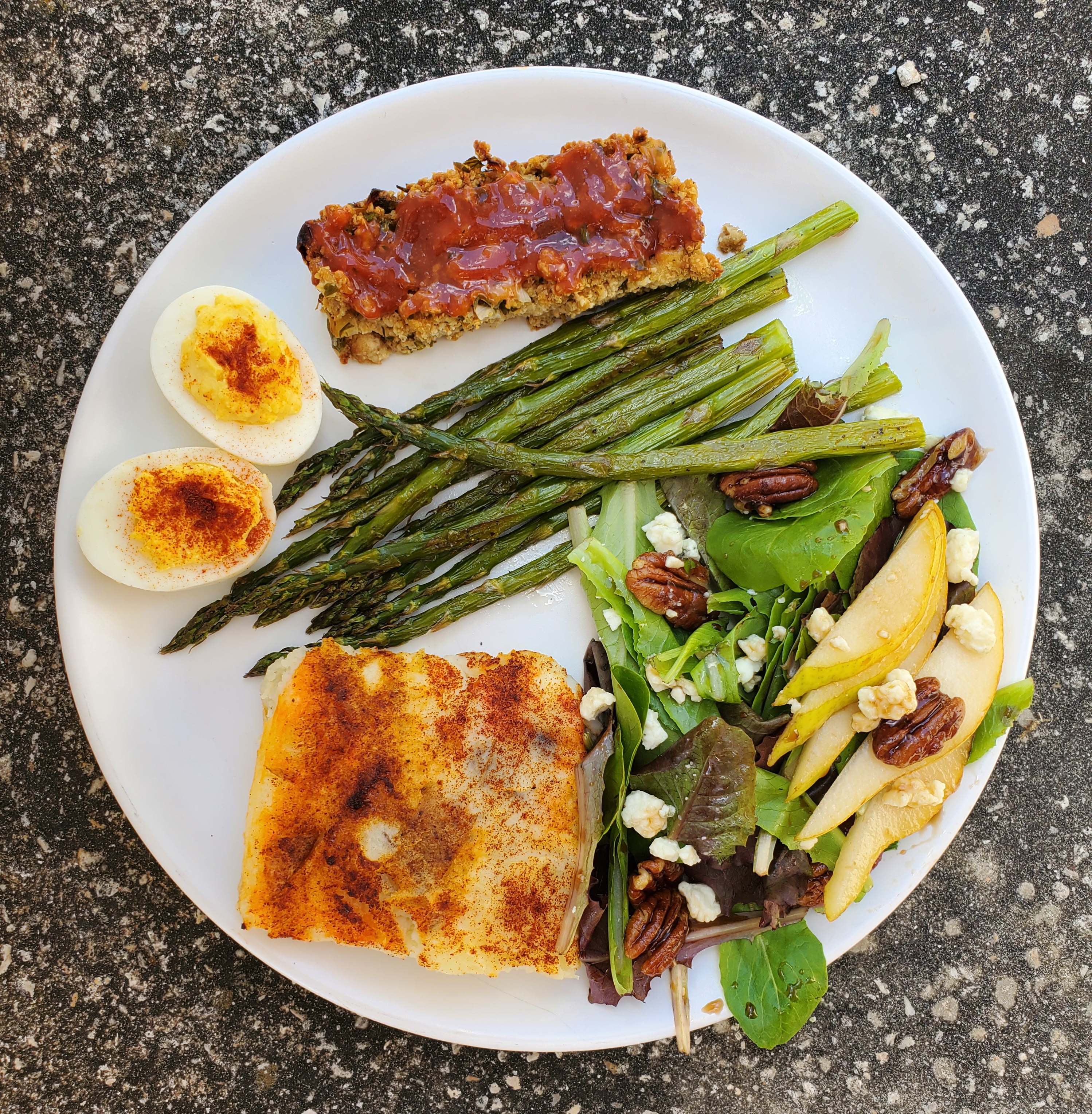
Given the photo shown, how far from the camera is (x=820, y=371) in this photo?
3336mm

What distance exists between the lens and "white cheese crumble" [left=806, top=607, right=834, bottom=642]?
2.87m

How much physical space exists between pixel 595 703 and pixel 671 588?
1.75 feet

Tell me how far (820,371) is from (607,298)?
1005mm

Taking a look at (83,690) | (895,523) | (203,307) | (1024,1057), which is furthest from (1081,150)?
(83,690)

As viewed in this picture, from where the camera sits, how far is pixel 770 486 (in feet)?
9.81

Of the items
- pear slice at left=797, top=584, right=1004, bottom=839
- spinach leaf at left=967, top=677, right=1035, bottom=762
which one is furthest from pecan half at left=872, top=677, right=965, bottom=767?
spinach leaf at left=967, top=677, right=1035, bottom=762

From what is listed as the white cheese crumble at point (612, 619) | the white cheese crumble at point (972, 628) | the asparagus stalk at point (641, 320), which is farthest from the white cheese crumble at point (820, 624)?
the asparagus stalk at point (641, 320)

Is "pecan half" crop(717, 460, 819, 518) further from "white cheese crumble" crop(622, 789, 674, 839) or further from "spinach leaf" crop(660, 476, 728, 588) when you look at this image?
"white cheese crumble" crop(622, 789, 674, 839)

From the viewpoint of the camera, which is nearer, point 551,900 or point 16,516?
point 551,900

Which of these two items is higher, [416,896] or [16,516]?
[16,516]

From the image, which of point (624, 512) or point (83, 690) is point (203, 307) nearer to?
point (83, 690)

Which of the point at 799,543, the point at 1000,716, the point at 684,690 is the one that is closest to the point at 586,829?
the point at 684,690

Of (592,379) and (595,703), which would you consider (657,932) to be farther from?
(592,379)

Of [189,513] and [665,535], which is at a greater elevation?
[189,513]
